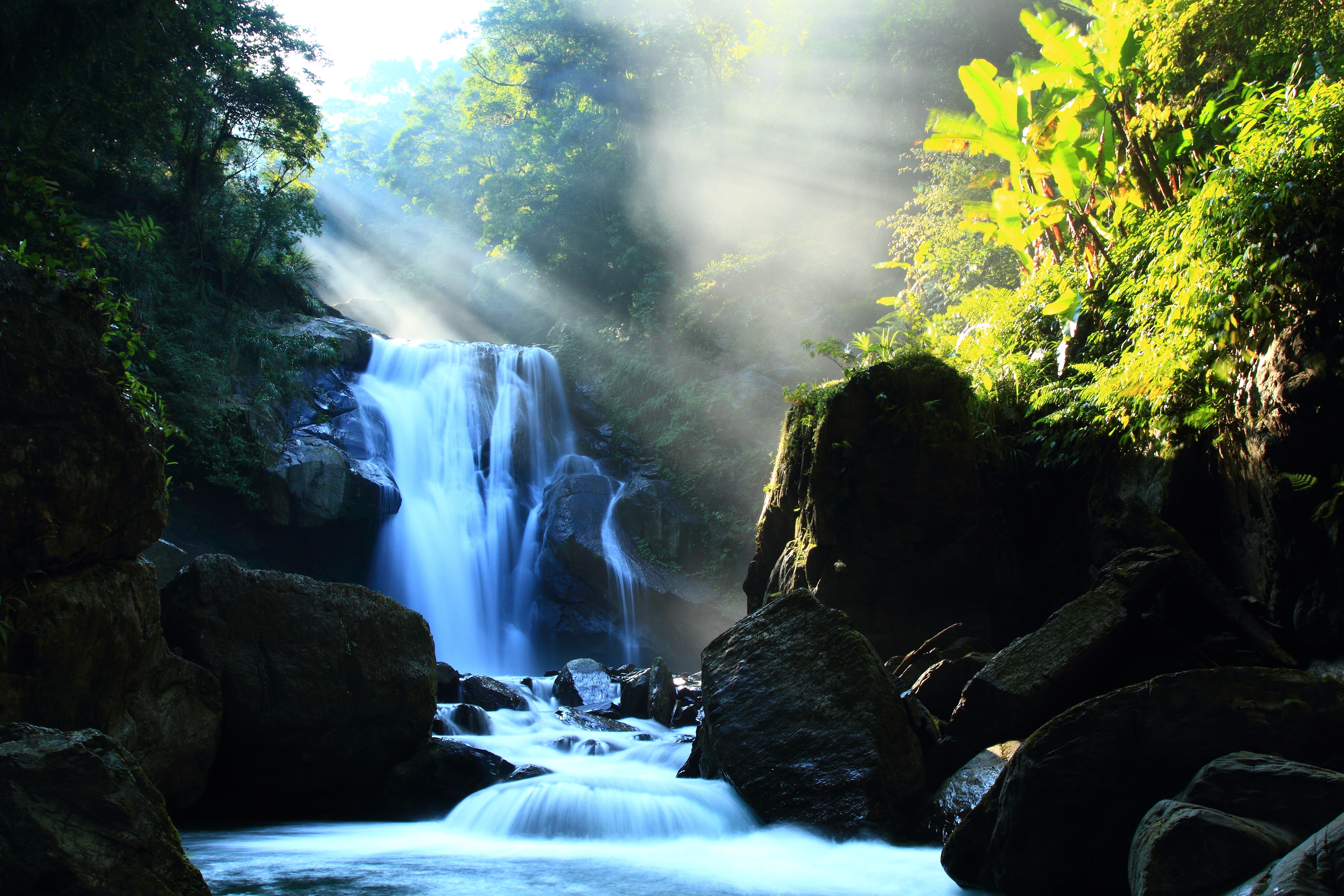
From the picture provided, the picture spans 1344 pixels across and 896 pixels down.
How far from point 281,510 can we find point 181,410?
8.85 ft

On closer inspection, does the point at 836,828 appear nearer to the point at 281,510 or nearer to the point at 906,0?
the point at 281,510

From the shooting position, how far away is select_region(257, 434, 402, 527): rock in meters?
15.4

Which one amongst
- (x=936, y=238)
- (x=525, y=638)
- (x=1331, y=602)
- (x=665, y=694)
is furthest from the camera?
(x=525, y=638)

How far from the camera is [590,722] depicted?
9062 mm

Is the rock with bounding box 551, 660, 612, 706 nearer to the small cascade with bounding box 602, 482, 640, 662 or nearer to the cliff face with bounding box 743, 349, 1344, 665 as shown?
the cliff face with bounding box 743, 349, 1344, 665

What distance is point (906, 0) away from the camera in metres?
18.1

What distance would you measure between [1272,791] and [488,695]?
8637 mm

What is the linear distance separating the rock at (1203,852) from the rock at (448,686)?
8227 mm

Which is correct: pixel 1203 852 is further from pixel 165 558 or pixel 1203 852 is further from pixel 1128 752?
pixel 165 558

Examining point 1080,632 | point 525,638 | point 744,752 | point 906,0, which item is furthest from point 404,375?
point 1080,632

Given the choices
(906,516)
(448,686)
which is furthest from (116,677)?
(906,516)

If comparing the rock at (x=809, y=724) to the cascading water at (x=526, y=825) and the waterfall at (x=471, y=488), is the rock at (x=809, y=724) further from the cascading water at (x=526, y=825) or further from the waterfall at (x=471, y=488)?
the waterfall at (x=471, y=488)

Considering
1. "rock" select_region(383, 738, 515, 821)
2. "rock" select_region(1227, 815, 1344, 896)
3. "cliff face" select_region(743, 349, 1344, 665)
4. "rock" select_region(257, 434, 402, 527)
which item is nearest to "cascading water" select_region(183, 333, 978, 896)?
"rock" select_region(383, 738, 515, 821)

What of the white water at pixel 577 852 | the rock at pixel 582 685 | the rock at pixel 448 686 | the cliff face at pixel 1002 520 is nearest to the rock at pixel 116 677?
the white water at pixel 577 852
